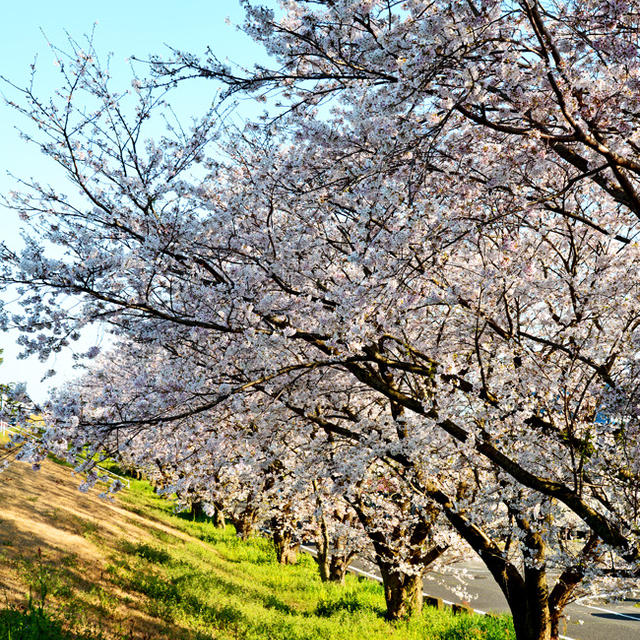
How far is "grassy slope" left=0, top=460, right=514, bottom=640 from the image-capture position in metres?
9.65

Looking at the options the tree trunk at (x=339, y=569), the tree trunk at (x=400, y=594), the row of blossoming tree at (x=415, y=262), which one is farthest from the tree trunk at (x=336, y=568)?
the row of blossoming tree at (x=415, y=262)

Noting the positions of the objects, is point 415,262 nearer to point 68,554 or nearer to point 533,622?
point 533,622

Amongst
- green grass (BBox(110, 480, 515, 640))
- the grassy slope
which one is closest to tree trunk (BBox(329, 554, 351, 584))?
green grass (BBox(110, 480, 515, 640))

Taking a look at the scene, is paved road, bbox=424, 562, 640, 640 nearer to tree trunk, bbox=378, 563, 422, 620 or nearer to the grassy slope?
tree trunk, bbox=378, 563, 422, 620

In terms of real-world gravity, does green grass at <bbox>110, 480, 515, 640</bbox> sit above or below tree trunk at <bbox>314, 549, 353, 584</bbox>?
below

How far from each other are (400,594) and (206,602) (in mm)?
5008

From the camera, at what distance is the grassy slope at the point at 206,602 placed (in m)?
9.65

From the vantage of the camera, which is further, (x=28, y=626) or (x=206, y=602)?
(x=206, y=602)

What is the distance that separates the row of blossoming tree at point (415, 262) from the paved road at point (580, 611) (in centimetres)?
1038

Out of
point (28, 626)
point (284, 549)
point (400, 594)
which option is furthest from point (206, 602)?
point (284, 549)

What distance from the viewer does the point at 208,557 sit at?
20125 mm

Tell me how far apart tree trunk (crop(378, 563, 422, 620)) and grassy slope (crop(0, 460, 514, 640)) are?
1.28ft

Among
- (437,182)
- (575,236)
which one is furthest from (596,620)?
(437,182)

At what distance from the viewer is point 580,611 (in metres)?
23.2
